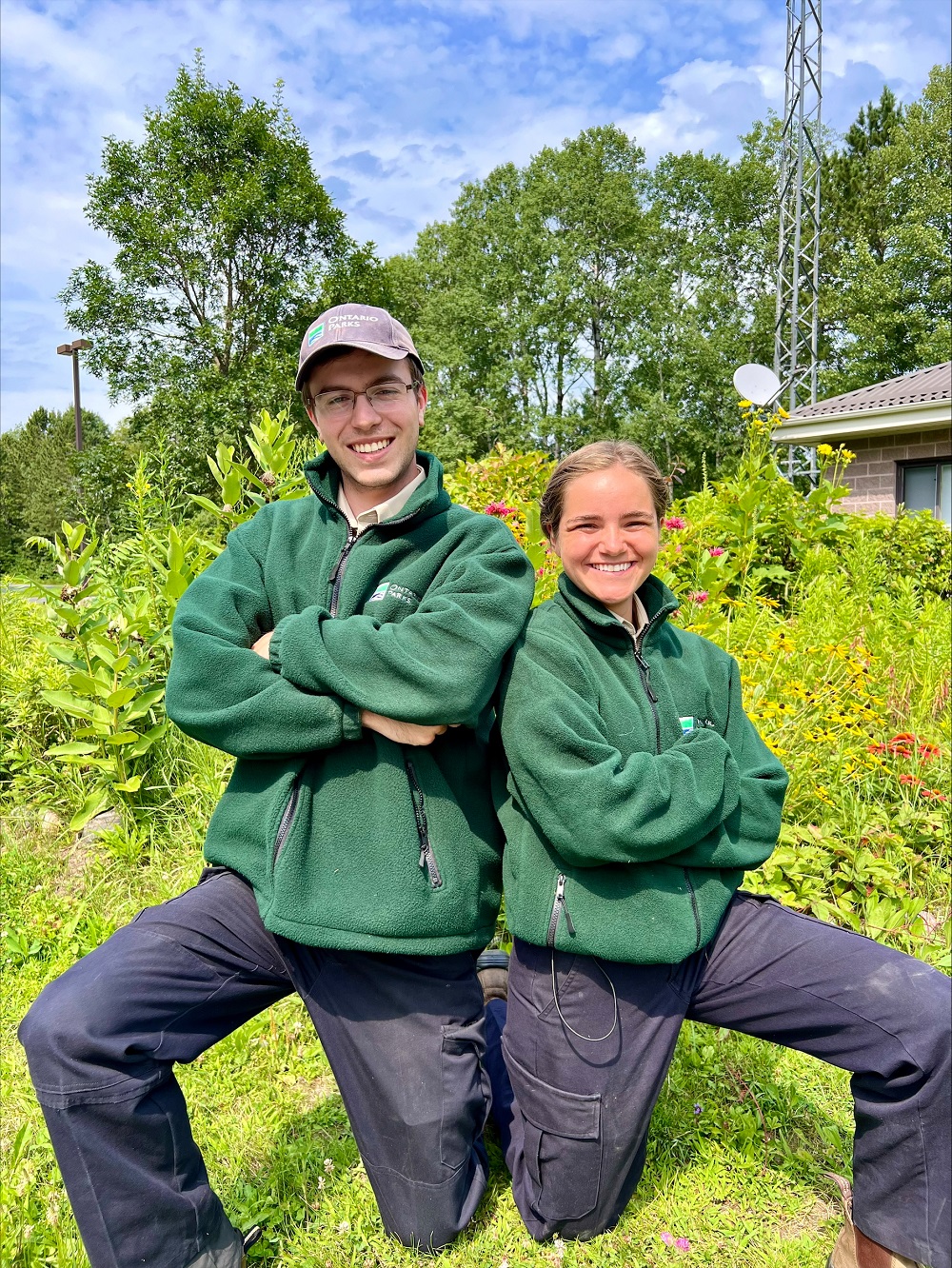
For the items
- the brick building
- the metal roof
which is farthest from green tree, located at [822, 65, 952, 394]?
the brick building

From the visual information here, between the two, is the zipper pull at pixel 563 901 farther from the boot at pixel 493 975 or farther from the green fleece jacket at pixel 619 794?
the boot at pixel 493 975

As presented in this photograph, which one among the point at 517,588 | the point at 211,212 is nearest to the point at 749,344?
the point at 211,212

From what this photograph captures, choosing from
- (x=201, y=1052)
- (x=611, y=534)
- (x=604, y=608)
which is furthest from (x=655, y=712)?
(x=201, y=1052)

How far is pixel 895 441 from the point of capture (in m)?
12.1

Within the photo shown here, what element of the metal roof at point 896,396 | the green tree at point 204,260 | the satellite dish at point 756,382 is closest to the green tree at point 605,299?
the green tree at point 204,260

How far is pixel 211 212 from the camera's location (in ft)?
62.6

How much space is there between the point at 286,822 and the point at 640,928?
2.64 feet

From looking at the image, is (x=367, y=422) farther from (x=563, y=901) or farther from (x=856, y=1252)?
(x=856, y=1252)

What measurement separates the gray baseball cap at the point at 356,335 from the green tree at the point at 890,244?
89.2 feet

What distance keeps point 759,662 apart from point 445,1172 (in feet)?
8.12

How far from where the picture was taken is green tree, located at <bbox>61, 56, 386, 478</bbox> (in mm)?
18375

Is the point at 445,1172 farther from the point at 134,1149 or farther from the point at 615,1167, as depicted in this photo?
the point at 134,1149

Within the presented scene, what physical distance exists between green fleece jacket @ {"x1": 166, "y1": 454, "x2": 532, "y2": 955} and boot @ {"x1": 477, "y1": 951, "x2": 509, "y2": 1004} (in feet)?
2.04

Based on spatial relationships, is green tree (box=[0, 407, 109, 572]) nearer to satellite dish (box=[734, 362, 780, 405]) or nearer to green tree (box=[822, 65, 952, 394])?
satellite dish (box=[734, 362, 780, 405])
